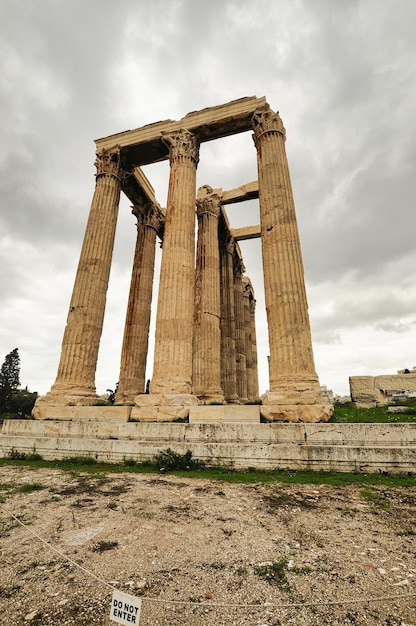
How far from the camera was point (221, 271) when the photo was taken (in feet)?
80.1

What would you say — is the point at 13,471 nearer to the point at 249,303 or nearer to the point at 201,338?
Answer: the point at 201,338

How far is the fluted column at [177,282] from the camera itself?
1205cm

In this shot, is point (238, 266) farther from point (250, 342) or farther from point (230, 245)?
point (250, 342)

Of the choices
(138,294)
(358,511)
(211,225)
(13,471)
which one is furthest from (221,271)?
(358,511)

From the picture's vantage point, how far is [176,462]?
7512mm

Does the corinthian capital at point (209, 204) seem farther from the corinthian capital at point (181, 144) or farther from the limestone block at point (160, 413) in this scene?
the limestone block at point (160, 413)

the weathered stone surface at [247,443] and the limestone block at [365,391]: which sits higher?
the limestone block at [365,391]

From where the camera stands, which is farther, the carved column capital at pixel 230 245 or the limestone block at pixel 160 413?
the carved column capital at pixel 230 245

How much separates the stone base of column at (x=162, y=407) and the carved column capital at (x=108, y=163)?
40.9 ft

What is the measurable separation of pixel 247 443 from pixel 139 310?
511 inches

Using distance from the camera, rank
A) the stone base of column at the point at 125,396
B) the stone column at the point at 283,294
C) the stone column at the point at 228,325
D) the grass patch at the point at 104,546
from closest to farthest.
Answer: the grass patch at the point at 104,546 → the stone column at the point at 283,294 → the stone base of column at the point at 125,396 → the stone column at the point at 228,325

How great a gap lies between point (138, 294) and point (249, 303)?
14.8 metres

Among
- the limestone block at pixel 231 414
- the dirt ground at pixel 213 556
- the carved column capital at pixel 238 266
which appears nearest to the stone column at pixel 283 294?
the limestone block at pixel 231 414

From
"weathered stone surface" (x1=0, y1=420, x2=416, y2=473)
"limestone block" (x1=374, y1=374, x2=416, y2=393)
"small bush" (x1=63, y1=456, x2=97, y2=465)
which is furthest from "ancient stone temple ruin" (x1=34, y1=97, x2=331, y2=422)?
"limestone block" (x1=374, y1=374, x2=416, y2=393)
